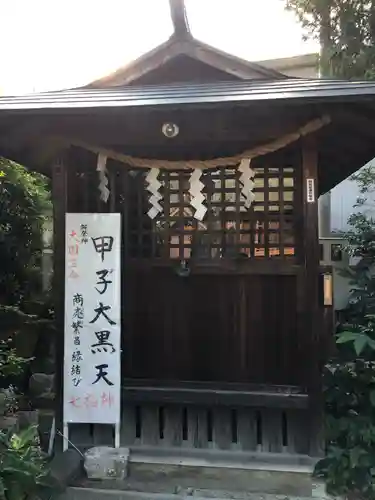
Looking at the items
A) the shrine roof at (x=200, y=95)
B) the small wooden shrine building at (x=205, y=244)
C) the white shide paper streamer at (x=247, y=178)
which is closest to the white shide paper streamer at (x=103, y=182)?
the small wooden shrine building at (x=205, y=244)

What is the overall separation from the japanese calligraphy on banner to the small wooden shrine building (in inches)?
11.7

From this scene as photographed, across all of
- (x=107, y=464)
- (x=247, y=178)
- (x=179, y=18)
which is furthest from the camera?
(x=179, y=18)

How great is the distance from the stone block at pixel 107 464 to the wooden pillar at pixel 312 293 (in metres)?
1.87

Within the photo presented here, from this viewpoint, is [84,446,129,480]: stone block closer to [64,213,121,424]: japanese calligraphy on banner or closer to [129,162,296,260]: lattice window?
[64,213,121,424]: japanese calligraphy on banner

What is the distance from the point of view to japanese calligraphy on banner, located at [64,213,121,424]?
5414mm

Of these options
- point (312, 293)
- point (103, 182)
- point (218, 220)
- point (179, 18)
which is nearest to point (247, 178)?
point (218, 220)

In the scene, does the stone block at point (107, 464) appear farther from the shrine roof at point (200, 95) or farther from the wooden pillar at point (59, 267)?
the shrine roof at point (200, 95)

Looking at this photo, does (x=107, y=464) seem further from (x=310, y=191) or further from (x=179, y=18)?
(x=179, y=18)

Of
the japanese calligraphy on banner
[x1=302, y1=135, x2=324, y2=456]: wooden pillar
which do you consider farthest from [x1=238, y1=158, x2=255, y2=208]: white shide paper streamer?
the japanese calligraphy on banner

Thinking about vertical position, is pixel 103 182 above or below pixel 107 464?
above

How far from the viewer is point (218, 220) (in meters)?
5.93

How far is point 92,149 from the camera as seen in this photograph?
5676 millimetres

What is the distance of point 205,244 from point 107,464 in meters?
2.39

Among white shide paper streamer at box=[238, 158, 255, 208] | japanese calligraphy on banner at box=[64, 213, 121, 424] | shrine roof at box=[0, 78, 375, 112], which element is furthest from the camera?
white shide paper streamer at box=[238, 158, 255, 208]
